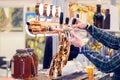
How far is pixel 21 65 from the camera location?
1430 mm

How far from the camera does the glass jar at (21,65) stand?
1428 millimetres

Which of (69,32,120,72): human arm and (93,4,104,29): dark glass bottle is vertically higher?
(93,4,104,29): dark glass bottle

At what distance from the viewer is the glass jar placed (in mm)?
1428

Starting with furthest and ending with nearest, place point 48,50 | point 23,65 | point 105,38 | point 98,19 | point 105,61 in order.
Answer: point 98,19 → point 48,50 → point 105,38 → point 23,65 → point 105,61

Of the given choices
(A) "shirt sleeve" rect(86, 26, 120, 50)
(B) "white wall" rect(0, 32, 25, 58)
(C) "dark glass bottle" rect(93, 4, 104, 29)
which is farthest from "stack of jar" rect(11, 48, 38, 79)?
(B) "white wall" rect(0, 32, 25, 58)

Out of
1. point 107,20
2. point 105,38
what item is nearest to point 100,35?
point 105,38

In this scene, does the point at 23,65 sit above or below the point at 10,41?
above

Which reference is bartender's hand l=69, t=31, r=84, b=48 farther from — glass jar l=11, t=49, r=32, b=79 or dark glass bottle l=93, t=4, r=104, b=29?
dark glass bottle l=93, t=4, r=104, b=29

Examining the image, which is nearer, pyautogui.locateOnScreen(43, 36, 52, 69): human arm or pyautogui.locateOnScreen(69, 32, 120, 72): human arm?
pyautogui.locateOnScreen(69, 32, 120, 72): human arm

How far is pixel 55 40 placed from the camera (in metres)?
1.78

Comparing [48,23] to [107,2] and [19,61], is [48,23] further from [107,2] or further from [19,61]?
[107,2]

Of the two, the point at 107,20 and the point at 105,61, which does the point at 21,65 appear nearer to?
the point at 105,61

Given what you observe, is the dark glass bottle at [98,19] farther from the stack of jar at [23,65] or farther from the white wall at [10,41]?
the white wall at [10,41]

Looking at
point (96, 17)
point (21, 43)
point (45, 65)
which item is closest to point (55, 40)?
point (45, 65)
